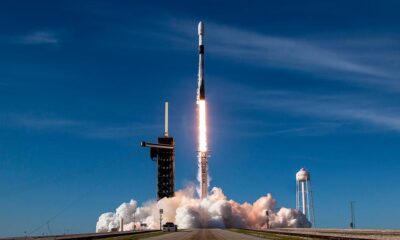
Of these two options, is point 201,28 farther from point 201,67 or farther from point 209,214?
point 209,214

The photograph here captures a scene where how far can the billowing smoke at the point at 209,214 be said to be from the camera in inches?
5650

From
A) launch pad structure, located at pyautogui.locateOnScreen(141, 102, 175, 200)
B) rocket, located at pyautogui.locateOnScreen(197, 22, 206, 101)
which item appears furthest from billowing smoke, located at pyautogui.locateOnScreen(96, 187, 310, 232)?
rocket, located at pyautogui.locateOnScreen(197, 22, 206, 101)

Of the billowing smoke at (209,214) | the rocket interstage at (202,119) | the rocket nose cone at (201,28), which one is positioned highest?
the rocket nose cone at (201,28)

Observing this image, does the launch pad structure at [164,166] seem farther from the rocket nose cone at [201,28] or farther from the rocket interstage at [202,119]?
the rocket nose cone at [201,28]

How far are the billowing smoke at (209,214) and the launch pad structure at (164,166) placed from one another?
3.47 m

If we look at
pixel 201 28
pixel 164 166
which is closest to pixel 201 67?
pixel 201 28

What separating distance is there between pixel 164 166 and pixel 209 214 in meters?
26.1

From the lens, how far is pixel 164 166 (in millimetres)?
165500

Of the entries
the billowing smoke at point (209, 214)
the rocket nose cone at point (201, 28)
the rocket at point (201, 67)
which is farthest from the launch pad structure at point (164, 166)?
the rocket nose cone at point (201, 28)

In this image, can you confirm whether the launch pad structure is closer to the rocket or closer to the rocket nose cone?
the rocket

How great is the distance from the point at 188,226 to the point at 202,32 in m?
49.3

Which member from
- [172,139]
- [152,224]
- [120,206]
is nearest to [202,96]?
[172,139]

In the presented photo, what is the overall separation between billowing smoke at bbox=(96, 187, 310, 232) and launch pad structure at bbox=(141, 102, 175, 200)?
11.4ft

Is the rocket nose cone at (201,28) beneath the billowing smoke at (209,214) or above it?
above
